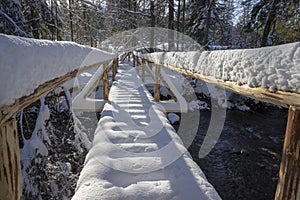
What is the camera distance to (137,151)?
2.58m

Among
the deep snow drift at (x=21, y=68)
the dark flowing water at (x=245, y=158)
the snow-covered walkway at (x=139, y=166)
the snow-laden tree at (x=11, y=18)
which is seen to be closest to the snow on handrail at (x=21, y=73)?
the deep snow drift at (x=21, y=68)

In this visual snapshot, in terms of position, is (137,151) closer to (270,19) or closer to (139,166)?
(139,166)

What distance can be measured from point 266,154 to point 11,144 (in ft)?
25.5

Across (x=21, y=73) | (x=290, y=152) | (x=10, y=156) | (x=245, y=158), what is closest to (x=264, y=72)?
(x=290, y=152)

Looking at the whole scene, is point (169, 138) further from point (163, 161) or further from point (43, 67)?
point (43, 67)

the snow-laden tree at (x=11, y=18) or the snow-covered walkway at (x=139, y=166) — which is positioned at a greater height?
the snow-laden tree at (x=11, y=18)

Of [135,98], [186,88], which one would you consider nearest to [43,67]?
[135,98]

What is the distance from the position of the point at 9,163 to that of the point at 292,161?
3.67ft

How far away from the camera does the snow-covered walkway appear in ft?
6.01

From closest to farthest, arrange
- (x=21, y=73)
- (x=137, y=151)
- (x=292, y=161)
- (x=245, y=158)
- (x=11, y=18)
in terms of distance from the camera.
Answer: (x=21, y=73) → (x=292, y=161) → (x=137, y=151) → (x=11, y=18) → (x=245, y=158)

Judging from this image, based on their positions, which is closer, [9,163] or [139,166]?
[9,163]

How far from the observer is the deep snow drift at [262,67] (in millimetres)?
771

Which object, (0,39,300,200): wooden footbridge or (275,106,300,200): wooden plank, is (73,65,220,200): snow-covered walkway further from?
(275,106,300,200): wooden plank

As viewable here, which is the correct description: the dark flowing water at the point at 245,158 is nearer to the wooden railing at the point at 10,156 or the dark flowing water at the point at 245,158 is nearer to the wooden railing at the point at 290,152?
the wooden railing at the point at 290,152
